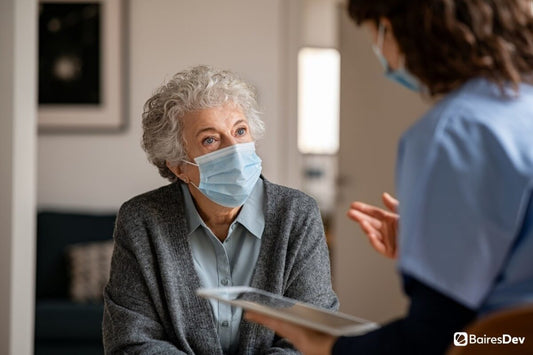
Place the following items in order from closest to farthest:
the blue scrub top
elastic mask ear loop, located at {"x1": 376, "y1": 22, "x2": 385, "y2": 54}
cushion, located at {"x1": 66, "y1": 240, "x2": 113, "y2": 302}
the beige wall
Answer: the blue scrub top → elastic mask ear loop, located at {"x1": 376, "y1": 22, "x2": 385, "y2": 54} → cushion, located at {"x1": 66, "y1": 240, "x2": 113, "y2": 302} → the beige wall

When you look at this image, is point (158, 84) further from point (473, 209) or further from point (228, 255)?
point (473, 209)

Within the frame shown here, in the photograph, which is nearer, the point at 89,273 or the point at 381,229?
the point at 381,229

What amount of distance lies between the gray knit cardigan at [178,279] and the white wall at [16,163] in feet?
4.95

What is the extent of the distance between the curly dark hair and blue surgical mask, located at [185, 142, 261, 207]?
803mm

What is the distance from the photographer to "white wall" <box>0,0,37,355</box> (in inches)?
122

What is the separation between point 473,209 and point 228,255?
91 centimetres

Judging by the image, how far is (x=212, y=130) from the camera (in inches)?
71.1

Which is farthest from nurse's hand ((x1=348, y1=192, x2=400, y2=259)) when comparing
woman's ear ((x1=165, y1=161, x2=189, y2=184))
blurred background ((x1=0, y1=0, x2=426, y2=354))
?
blurred background ((x1=0, y1=0, x2=426, y2=354))

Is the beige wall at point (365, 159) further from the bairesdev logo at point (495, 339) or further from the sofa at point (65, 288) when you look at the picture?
the bairesdev logo at point (495, 339)

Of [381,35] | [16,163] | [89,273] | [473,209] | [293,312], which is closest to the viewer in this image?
[473,209]

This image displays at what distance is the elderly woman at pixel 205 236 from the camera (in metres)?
1.67

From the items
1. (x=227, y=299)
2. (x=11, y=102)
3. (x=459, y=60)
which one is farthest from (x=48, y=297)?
(x=459, y=60)
